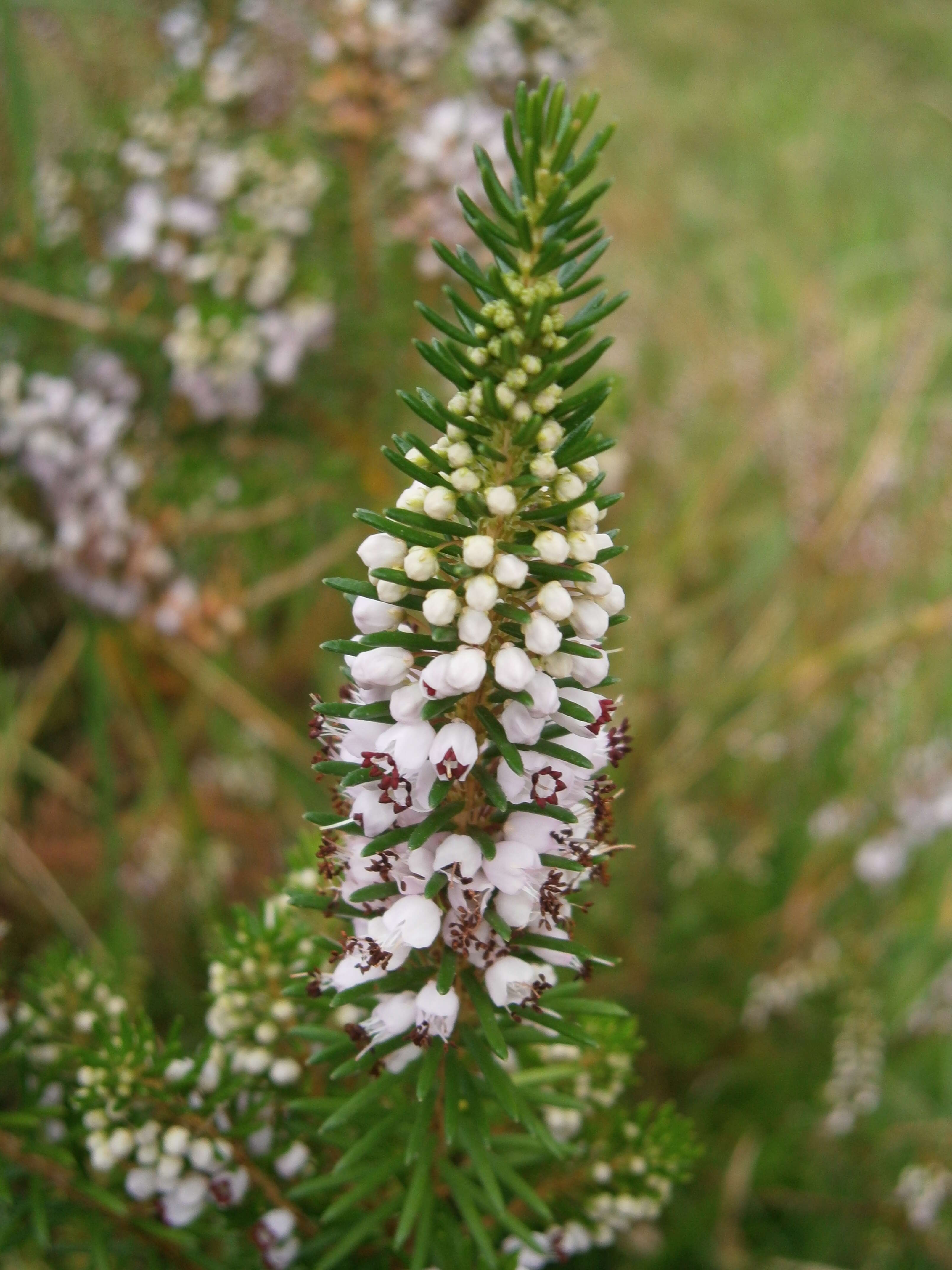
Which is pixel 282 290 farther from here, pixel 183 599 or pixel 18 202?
pixel 183 599

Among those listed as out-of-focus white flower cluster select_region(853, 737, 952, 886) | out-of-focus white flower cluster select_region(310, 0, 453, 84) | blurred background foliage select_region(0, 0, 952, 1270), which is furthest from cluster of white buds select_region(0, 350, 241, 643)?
out-of-focus white flower cluster select_region(853, 737, 952, 886)

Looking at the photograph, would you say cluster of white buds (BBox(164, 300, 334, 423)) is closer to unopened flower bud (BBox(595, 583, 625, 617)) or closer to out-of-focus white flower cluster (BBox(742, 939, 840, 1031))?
unopened flower bud (BBox(595, 583, 625, 617))

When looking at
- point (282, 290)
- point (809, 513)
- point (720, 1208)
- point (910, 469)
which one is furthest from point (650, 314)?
point (720, 1208)

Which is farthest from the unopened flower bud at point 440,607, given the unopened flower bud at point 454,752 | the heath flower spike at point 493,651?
the unopened flower bud at point 454,752

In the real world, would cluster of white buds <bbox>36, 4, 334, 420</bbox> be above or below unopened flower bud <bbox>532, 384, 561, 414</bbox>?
above

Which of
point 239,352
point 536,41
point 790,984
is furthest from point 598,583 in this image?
point 536,41
